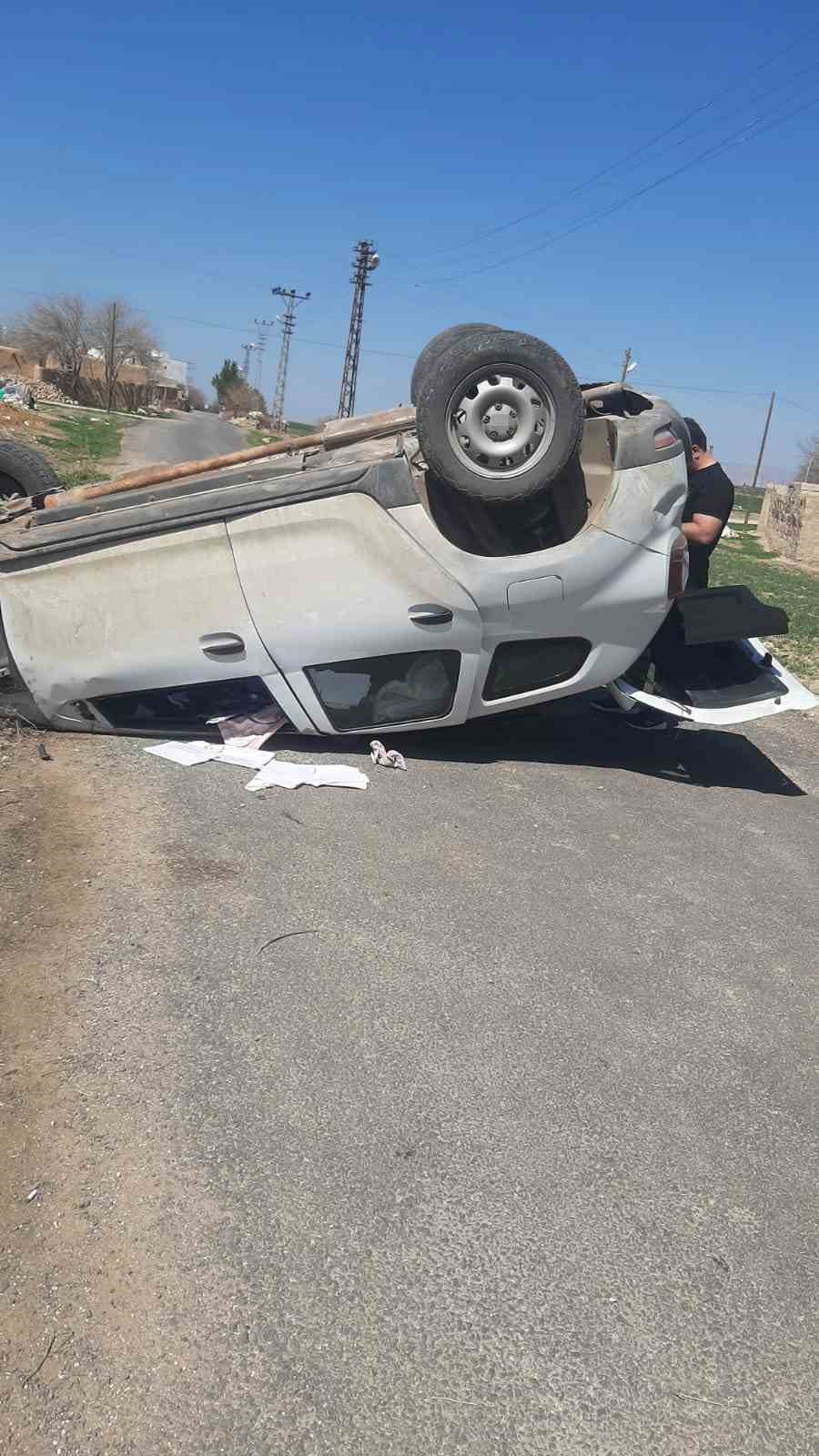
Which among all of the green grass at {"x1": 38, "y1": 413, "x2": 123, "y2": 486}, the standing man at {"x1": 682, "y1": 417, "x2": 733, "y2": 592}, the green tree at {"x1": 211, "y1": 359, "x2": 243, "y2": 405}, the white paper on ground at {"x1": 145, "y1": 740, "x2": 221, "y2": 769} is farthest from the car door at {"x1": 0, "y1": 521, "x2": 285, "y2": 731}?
the green tree at {"x1": 211, "y1": 359, "x2": 243, "y2": 405}

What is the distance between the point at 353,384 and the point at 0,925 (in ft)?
176

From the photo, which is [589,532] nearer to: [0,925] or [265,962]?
[265,962]

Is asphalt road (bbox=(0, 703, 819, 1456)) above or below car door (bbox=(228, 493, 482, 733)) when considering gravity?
below

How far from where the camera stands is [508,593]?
17.2 feet

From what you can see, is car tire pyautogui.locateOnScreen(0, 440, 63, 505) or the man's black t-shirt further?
car tire pyautogui.locateOnScreen(0, 440, 63, 505)

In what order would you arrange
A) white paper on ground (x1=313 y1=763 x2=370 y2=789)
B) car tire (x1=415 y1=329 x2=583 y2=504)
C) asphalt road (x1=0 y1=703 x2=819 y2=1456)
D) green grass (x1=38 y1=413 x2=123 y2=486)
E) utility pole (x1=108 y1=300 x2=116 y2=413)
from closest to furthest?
→ asphalt road (x1=0 y1=703 x2=819 y2=1456) → car tire (x1=415 y1=329 x2=583 y2=504) → white paper on ground (x1=313 y1=763 x2=370 y2=789) → green grass (x1=38 y1=413 x2=123 y2=486) → utility pole (x1=108 y1=300 x2=116 y2=413)

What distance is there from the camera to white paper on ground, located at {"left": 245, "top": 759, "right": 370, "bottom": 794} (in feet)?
16.9

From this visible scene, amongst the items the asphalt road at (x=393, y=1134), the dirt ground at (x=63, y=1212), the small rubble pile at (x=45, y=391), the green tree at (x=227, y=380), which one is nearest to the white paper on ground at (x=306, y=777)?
the asphalt road at (x=393, y=1134)

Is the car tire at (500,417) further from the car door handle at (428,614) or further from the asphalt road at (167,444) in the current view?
the asphalt road at (167,444)

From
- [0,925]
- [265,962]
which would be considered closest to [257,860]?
[265,962]

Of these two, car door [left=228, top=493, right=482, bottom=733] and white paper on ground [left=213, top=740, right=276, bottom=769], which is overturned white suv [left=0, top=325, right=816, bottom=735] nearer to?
car door [left=228, top=493, right=482, bottom=733]

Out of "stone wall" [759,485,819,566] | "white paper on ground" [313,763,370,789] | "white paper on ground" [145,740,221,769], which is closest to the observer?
"white paper on ground" [313,763,370,789]

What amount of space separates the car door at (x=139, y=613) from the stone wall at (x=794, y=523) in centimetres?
2305

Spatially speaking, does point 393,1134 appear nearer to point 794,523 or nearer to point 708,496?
point 708,496
